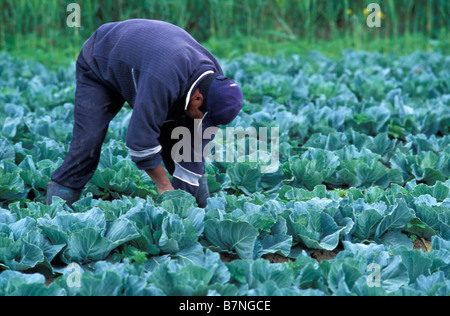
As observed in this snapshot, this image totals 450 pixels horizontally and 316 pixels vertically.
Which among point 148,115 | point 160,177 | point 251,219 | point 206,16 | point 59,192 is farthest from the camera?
point 206,16

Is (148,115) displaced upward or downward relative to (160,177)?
upward

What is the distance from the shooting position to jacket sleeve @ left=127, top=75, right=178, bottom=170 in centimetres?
265

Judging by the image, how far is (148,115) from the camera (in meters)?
2.68

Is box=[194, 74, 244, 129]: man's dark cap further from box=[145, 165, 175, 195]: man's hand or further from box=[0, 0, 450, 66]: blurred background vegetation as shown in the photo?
box=[0, 0, 450, 66]: blurred background vegetation

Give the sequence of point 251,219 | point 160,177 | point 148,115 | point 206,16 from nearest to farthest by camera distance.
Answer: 1. point 148,115
2. point 251,219
3. point 160,177
4. point 206,16

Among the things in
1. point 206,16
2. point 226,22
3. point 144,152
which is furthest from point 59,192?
point 206,16

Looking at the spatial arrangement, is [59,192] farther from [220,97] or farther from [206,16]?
[206,16]

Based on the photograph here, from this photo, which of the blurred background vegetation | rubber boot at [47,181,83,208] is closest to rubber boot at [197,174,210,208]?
rubber boot at [47,181,83,208]

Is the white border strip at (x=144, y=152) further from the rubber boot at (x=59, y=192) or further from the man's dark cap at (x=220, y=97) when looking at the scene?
the rubber boot at (x=59, y=192)

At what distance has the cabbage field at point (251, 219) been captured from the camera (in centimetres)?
240

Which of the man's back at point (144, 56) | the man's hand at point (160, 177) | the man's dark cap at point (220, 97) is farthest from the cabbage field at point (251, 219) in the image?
the man's back at point (144, 56)

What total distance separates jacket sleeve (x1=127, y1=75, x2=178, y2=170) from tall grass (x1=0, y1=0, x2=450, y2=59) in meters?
5.34

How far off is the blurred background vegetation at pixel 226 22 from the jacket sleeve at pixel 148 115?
5180 millimetres

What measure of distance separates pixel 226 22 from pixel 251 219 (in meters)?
6.26
